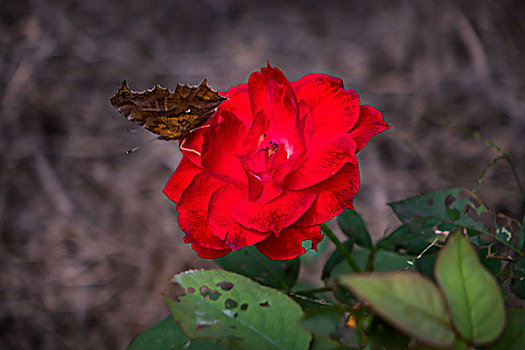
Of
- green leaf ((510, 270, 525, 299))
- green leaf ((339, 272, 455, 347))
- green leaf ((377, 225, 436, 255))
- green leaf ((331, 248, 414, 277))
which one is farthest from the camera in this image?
green leaf ((331, 248, 414, 277))

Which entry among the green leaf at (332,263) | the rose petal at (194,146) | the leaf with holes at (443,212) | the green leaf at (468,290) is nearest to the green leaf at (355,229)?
the green leaf at (332,263)

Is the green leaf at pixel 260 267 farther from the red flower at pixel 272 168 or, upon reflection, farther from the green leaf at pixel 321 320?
the green leaf at pixel 321 320

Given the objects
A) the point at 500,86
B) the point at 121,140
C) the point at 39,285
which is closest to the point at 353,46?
the point at 500,86

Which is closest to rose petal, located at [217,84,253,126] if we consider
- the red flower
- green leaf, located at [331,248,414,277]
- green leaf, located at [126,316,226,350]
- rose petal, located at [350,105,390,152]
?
the red flower

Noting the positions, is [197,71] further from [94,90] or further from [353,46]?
[353,46]

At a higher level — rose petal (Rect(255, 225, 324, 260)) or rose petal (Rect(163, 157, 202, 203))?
rose petal (Rect(163, 157, 202, 203))

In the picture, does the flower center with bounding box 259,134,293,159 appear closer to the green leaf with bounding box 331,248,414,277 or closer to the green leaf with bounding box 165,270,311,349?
the green leaf with bounding box 165,270,311,349
